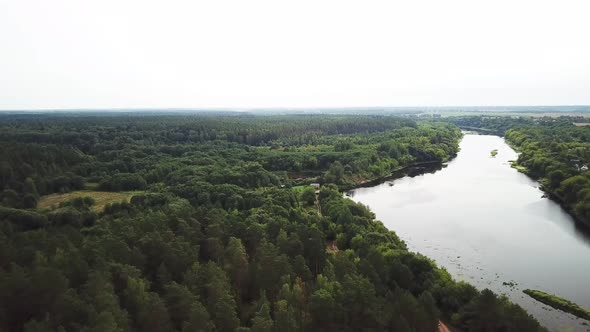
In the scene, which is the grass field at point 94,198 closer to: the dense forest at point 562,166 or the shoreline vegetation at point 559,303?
the shoreline vegetation at point 559,303

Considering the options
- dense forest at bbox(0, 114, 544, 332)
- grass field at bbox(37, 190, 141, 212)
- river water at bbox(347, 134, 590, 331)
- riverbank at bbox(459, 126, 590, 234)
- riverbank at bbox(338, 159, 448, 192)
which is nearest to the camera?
dense forest at bbox(0, 114, 544, 332)

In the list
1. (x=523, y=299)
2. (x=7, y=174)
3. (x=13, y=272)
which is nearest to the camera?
(x=13, y=272)

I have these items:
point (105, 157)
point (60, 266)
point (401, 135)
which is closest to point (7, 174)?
point (105, 157)

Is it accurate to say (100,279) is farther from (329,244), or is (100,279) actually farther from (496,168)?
(496,168)

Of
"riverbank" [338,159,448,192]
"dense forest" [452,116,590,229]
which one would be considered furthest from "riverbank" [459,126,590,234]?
"riverbank" [338,159,448,192]

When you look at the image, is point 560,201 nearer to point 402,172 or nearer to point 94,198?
point 402,172

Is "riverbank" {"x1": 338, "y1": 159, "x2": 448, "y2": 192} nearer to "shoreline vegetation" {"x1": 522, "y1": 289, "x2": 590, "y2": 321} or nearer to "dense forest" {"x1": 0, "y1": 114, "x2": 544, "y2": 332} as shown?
"dense forest" {"x1": 0, "y1": 114, "x2": 544, "y2": 332}

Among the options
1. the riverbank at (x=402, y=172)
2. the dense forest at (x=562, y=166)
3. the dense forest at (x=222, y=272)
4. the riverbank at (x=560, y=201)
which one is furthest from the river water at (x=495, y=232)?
the dense forest at (x=222, y=272)
